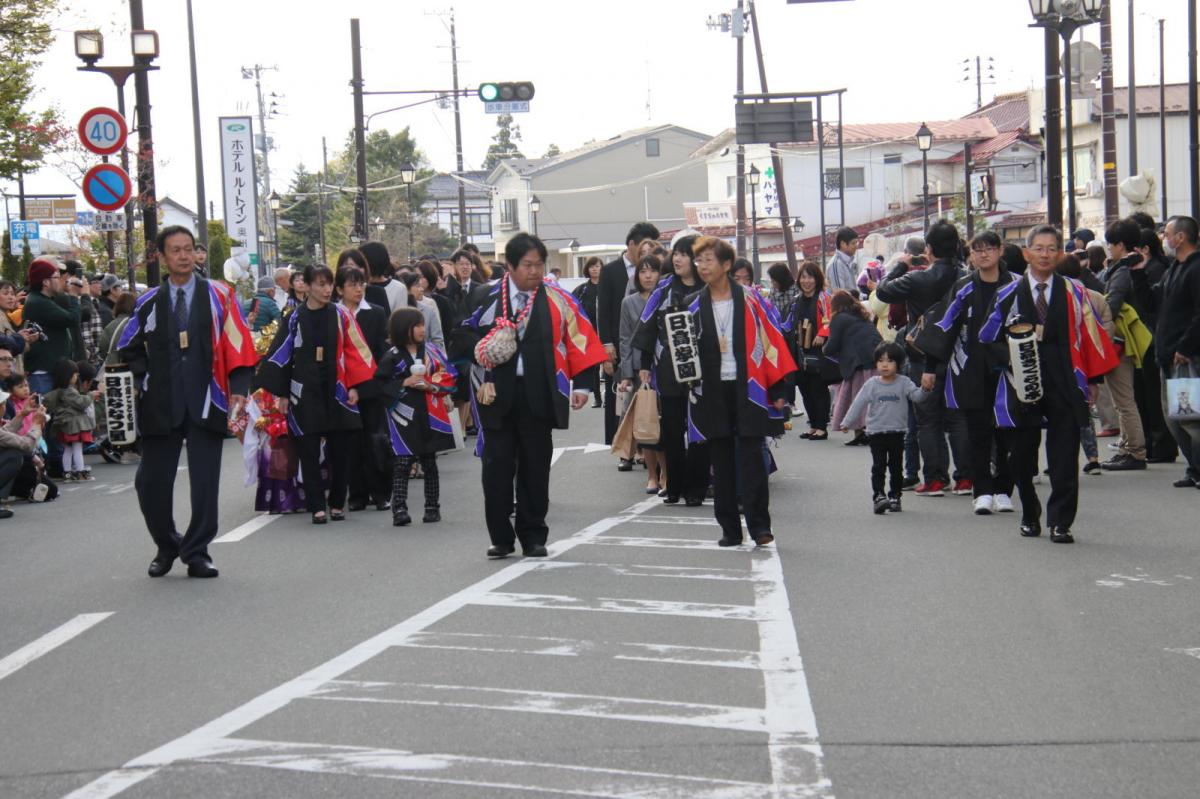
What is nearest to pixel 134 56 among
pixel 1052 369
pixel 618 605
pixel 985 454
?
pixel 985 454

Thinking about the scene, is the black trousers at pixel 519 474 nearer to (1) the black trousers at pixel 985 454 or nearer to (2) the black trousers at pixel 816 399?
(1) the black trousers at pixel 985 454

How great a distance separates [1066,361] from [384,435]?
16.8 ft

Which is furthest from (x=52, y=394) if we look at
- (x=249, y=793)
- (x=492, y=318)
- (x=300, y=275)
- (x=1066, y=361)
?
(x=249, y=793)

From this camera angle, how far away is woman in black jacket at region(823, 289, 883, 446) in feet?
53.9

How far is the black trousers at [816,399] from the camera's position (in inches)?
702

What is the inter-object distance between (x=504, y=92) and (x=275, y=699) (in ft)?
88.0

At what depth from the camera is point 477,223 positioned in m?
109

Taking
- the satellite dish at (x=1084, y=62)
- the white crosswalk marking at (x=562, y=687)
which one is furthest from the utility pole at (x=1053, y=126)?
the white crosswalk marking at (x=562, y=687)

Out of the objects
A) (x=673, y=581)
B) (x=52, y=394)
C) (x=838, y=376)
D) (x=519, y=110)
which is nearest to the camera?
(x=673, y=581)

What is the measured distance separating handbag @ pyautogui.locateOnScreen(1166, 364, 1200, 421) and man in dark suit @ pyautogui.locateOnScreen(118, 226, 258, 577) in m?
7.03

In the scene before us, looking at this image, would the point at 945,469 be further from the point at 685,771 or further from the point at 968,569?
the point at 685,771

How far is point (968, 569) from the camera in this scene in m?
8.84

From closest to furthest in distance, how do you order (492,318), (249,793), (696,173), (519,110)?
(249,793) → (492,318) → (519,110) → (696,173)

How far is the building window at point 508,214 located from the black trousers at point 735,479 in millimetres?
77334
